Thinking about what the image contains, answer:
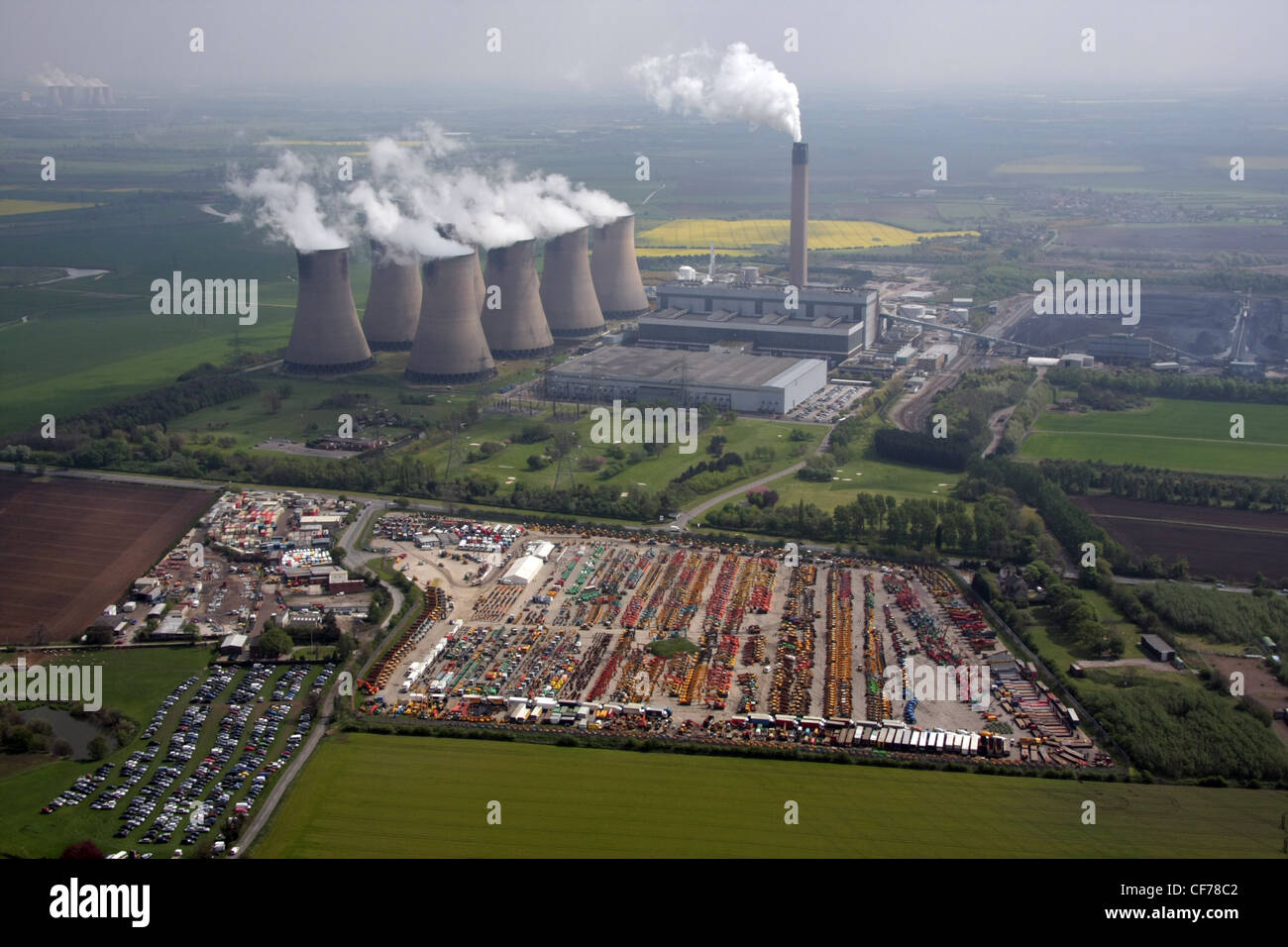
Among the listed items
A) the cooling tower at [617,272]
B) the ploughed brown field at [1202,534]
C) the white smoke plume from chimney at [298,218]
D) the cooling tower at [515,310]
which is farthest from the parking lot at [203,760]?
the cooling tower at [617,272]

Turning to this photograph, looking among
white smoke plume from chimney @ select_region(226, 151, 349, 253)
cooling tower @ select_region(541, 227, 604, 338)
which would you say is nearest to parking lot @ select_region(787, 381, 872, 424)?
cooling tower @ select_region(541, 227, 604, 338)

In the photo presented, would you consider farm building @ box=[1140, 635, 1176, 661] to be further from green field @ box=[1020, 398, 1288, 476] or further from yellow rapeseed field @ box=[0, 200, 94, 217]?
yellow rapeseed field @ box=[0, 200, 94, 217]

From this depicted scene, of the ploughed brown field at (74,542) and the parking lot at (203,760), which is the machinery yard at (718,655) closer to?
the parking lot at (203,760)

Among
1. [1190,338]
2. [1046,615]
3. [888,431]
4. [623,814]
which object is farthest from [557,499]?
[1190,338]

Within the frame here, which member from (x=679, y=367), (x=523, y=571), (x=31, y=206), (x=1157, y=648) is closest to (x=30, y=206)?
(x=31, y=206)

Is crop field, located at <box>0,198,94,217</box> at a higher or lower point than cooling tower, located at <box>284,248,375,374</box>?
higher

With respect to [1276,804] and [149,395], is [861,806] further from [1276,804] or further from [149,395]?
[149,395]

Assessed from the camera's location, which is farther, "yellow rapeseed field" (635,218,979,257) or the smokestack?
"yellow rapeseed field" (635,218,979,257)
